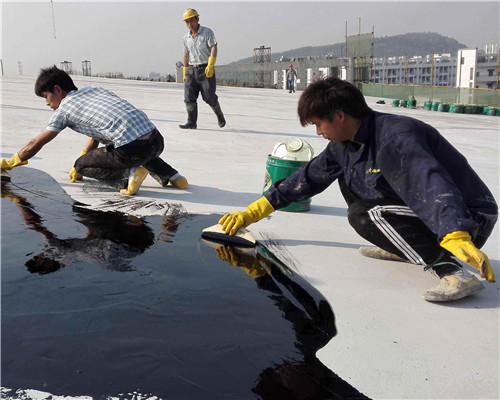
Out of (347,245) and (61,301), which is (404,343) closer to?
(347,245)

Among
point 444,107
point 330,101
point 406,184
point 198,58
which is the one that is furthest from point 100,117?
point 444,107

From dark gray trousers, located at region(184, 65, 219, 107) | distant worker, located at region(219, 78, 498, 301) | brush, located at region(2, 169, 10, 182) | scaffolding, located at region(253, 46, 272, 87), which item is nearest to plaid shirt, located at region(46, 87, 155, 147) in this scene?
brush, located at region(2, 169, 10, 182)

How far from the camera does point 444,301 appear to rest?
7.21 ft

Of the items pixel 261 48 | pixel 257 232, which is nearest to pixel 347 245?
pixel 257 232

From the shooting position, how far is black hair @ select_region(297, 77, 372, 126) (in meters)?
2.24

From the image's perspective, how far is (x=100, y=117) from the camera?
11.7 ft

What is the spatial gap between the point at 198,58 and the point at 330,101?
4.55 metres

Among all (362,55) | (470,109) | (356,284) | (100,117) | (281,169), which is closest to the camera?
(356,284)

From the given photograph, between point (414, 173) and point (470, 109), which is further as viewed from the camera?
point (470, 109)

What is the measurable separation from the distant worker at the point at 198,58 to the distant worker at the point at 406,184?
13.9 feet

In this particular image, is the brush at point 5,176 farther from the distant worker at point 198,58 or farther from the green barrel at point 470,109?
the green barrel at point 470,109

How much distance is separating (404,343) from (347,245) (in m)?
1.12

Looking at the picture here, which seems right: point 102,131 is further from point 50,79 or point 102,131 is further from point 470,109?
point 470,109

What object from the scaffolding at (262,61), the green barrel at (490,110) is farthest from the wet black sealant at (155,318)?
the scaffolding at (262,61)
